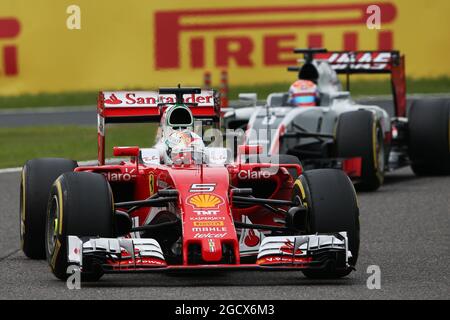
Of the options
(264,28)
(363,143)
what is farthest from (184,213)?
(264,28)

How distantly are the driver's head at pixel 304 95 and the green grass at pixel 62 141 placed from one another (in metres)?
A: 4.13

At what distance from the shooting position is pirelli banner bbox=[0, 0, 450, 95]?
27984 mm

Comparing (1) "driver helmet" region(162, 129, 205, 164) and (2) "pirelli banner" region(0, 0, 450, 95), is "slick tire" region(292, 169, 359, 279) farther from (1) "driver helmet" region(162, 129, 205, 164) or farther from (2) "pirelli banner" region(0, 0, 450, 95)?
(2) "pirelli banner" region(0, 0, 450, 95)

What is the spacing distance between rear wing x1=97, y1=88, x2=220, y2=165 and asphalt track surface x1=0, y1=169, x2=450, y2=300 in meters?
1.36

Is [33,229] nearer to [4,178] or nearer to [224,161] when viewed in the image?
[224,161]

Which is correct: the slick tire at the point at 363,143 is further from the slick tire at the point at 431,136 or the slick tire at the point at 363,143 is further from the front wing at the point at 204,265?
the front wing at the point at 204,265

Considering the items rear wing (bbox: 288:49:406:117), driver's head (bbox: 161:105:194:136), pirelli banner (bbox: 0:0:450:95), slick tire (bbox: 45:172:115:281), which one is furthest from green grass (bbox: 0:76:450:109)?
slick tire (bbox: 45:172:115:281)

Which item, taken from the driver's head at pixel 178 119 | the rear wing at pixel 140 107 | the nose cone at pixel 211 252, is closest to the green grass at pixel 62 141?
the rear wing at pixel 140 107

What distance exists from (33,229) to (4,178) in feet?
25.2

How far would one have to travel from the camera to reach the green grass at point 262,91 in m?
28.5

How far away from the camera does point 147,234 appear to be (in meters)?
10.9

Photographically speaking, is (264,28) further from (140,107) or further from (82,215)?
(82,215)

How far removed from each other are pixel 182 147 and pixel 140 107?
1.28 m
